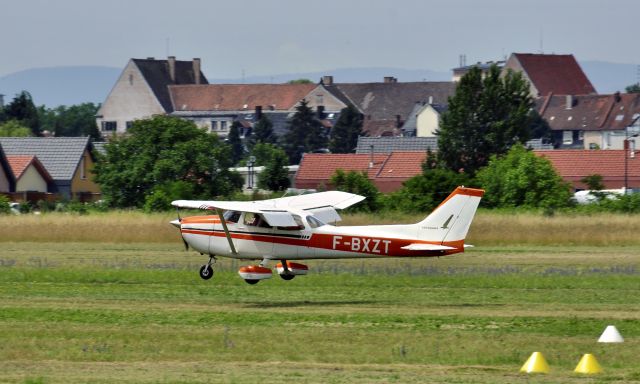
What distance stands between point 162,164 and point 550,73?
377ft

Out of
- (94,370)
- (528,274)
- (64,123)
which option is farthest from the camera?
(64,123)

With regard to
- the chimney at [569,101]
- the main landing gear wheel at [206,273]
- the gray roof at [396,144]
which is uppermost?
the chimney at [569,101]

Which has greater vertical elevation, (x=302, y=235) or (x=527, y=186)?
(x=527, y=186)

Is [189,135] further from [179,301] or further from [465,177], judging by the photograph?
[179,301]

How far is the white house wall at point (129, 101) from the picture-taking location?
523 ft

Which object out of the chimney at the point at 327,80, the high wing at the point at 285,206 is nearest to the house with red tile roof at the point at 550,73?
the chimney at the point at 327,80

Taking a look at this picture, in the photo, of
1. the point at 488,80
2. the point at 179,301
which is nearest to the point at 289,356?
the point at 179,301

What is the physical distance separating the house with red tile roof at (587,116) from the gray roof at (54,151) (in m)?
72.6

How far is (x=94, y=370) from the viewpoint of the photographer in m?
16.5

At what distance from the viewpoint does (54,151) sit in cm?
8075

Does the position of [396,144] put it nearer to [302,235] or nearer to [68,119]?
[68,119]

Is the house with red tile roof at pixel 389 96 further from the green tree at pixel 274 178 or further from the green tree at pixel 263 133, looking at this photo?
the green tree at pixel 274 178

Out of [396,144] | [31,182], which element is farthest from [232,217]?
[396,144]

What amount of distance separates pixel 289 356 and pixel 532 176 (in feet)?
123
